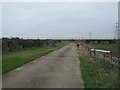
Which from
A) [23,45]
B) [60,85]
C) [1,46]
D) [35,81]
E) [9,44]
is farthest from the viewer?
[23,45]

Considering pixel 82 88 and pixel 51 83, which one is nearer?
pixel 82 88

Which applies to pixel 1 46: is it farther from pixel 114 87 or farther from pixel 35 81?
pixel 114 87

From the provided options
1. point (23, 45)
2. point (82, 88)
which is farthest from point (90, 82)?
point (23, 45)

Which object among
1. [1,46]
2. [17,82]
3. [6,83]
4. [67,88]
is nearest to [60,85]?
[67,88]

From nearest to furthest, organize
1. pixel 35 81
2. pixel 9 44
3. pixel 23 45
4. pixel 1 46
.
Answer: pixel 35 81
pixel 1 46
pixel 9 44
pixel 23 45

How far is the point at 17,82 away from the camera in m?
5.08

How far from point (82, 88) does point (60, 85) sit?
806 mm

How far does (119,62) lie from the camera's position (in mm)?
7848

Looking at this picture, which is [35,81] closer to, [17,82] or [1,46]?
[17,82]

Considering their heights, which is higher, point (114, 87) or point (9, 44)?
point (9, 44)

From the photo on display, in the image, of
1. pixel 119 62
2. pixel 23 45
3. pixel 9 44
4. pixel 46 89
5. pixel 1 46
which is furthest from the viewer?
pixel 23 45

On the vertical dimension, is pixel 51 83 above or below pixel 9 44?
below

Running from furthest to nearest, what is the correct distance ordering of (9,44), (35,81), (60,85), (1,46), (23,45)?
(23,45) → (9,44) → (1,46) → (35,81) → (60,85)

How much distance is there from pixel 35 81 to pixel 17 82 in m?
0.68
